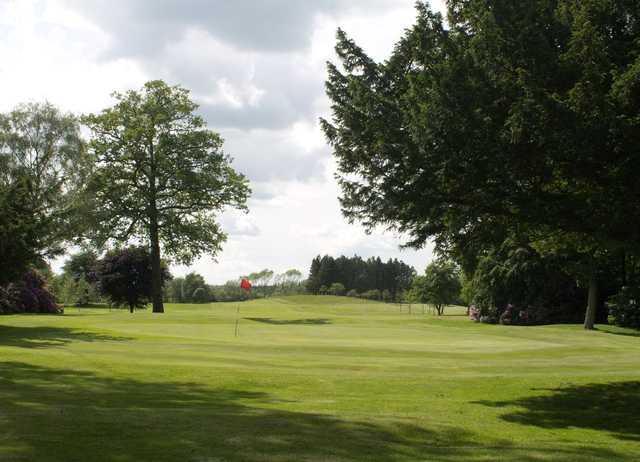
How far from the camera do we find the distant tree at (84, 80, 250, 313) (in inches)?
2003

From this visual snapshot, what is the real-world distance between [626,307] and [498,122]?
4585 cm

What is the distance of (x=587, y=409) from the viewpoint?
1648cm

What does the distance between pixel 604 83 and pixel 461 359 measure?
13878mm

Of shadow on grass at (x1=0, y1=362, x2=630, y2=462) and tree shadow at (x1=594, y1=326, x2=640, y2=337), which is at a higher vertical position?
shadow on grass at (x1=0, y1=362, x2=630, y2=462)

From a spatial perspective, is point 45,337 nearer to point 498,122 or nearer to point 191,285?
point 498,122

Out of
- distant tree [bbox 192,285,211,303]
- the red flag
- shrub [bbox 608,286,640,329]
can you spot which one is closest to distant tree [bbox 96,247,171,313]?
the red flag

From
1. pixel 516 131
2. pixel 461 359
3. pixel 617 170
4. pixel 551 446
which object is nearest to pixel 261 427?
pixel 551 446

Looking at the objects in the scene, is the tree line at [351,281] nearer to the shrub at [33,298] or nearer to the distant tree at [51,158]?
the shrub at [33,298]

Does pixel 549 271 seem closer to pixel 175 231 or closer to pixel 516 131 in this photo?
pixel 175 231

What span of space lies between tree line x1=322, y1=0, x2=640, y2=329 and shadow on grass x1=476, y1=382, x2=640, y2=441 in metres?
4.05

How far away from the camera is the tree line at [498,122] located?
13.1 meters

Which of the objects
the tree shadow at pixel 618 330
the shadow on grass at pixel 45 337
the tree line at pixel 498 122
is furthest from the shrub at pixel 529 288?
the tree line at pixel 498 122

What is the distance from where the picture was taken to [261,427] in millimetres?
10938

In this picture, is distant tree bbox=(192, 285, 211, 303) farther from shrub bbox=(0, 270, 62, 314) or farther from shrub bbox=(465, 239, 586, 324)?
shrub bbox=(465, 239, 586, 324)
